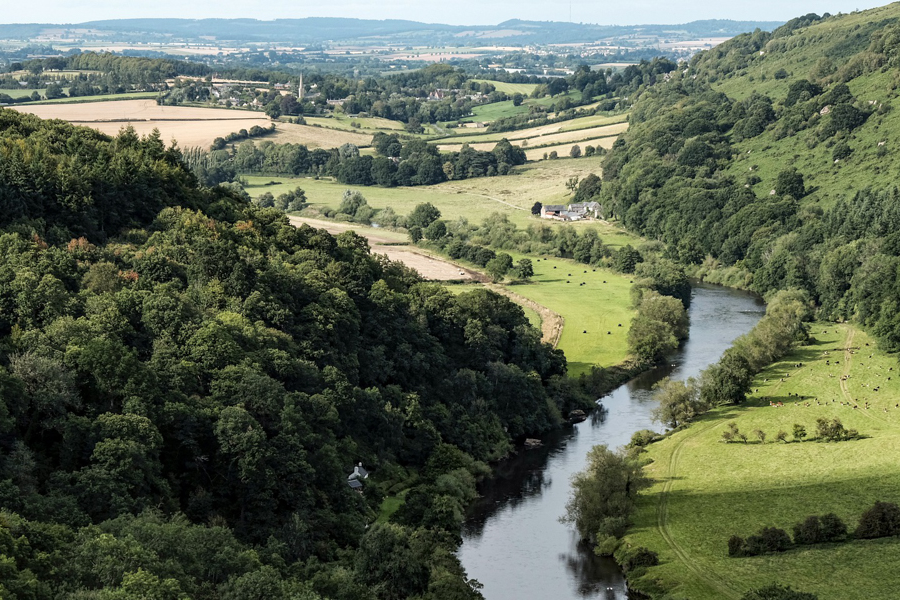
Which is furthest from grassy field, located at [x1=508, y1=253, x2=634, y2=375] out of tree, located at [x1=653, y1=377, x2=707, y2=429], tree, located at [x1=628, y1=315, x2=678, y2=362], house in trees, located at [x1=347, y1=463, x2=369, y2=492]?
house in trees, located at [x1=347, y1=463, x2=369, y2=492]

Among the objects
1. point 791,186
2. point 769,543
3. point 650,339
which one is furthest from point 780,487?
point 791,186

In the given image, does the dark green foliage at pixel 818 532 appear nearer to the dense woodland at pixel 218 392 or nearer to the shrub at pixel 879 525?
the shrub at pixel 879 525

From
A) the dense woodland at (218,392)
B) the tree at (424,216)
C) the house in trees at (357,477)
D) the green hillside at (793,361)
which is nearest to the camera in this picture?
the dense woodland at (218,392)

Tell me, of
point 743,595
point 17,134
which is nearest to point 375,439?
point 743,595

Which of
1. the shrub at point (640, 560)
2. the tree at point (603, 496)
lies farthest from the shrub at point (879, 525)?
the tree at point (603, 496)

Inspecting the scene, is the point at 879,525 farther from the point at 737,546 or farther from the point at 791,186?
the point at 791,186

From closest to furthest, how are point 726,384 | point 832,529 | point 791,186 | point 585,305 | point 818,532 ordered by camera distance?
1. point 818,532
2. point 832,529
3. point 726,384
4. point 585,305
5. point 791,186
